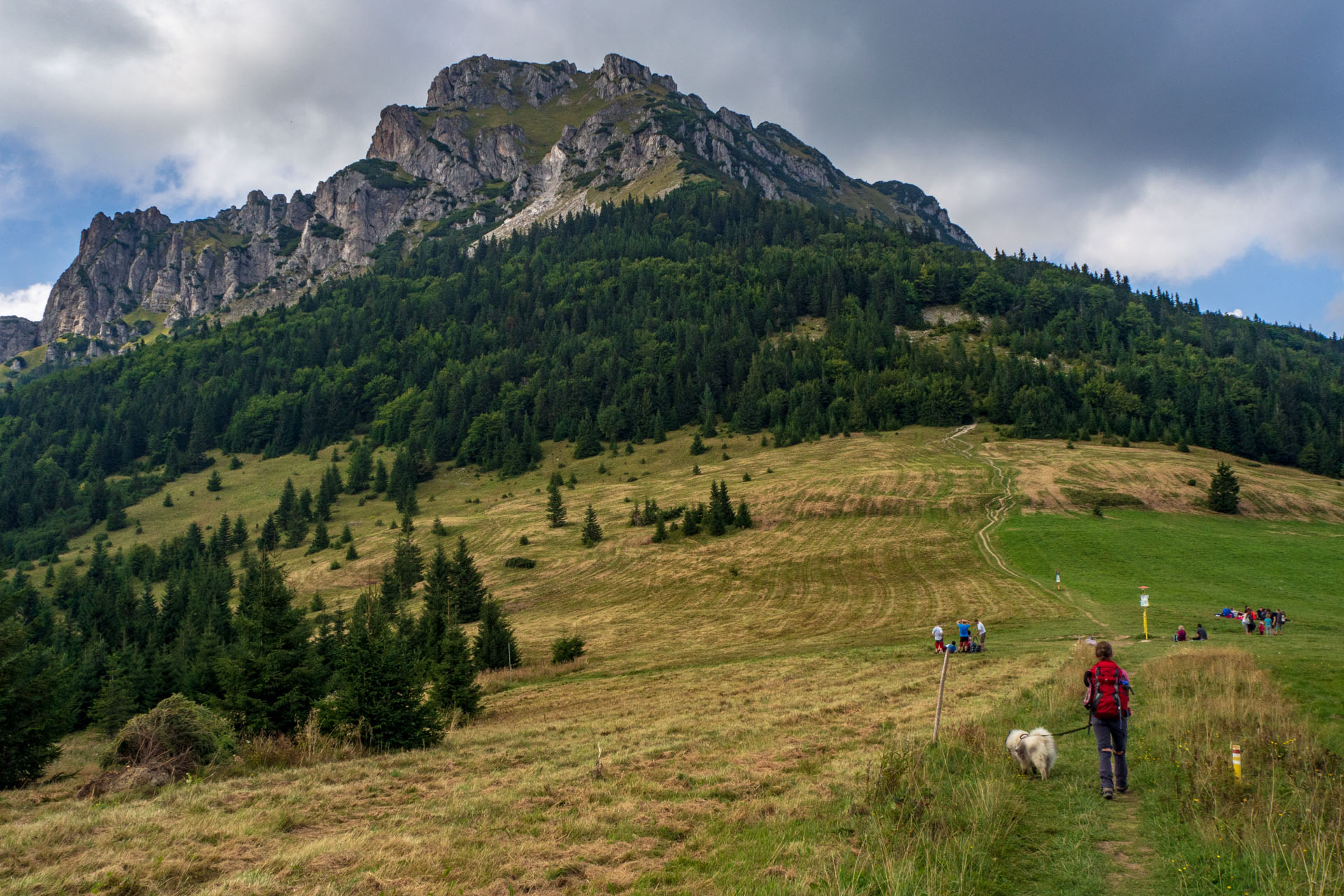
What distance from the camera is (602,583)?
61.5 meters

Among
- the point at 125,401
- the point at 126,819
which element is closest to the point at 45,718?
Answer: the point at 126,819

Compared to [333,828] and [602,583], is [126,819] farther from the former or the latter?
[602,583]

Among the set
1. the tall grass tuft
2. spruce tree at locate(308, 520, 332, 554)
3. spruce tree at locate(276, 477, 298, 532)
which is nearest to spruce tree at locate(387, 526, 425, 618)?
spruce tree at locate(308, 520, 332, 554)

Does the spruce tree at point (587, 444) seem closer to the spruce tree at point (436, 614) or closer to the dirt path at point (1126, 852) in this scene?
the spruce tree at point (436, 614)

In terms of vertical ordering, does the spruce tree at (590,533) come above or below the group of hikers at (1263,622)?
above

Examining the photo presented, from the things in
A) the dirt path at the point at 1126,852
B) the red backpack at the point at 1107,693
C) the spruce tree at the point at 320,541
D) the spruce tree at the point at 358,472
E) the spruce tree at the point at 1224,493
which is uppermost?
the spruce tree at the point at 358,472

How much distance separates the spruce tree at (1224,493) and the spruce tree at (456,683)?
81.6 metres

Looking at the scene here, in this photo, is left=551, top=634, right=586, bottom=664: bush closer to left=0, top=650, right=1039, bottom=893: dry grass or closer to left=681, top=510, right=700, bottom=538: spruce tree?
left=0, top=650, right=1039, bottom=893: dry grass

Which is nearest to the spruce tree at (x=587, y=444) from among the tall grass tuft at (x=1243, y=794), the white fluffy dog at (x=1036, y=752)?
the tall grass tuft at (x=1243, y=794)

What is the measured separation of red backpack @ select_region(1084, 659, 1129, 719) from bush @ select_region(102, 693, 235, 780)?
16751mm

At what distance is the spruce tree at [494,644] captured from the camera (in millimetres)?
36500

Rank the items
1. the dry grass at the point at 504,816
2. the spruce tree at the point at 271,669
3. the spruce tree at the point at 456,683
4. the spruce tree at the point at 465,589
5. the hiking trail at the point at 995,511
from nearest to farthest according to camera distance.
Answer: the dry grass at the point at 504,816 → the spruce tree at the point at 271,669 → the spruce tree at the point at 456,683 → the hiking trail at the point at 995,511 → the spruce tree at the point at 465,589

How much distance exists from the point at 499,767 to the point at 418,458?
134 m

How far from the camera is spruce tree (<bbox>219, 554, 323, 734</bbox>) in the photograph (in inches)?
722
